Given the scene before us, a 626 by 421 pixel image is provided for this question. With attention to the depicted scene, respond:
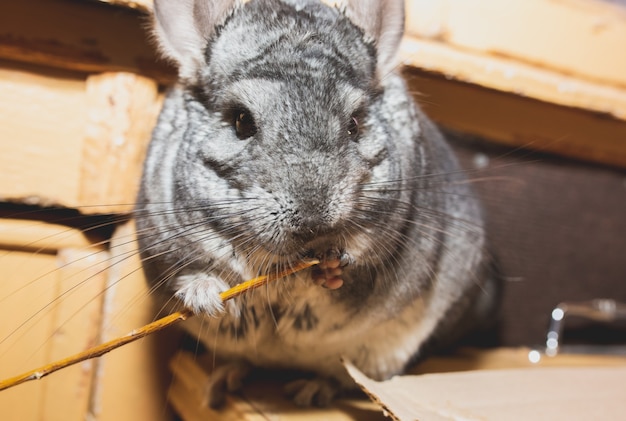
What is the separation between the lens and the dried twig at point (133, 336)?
2.80 ft

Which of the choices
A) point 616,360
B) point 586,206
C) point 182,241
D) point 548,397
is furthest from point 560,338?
point 182,241

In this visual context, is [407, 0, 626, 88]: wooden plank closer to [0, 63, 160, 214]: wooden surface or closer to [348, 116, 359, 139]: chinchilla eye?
[348, 116, 359, 139]: chinchilla eye

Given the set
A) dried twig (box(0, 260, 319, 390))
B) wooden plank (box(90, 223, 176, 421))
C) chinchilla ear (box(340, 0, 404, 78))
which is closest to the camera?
dried twig (box(0, 260, 319, 390))

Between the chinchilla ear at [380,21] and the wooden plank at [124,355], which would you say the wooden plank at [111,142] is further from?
the chinchilla ear at [380,21]

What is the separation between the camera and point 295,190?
888 millimetres

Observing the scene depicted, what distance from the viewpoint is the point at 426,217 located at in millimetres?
1235

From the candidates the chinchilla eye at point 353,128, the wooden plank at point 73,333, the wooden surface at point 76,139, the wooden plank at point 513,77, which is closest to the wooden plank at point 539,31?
the wooden plank at point 513,77

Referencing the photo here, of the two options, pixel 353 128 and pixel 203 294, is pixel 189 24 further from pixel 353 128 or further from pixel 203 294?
pixel 203 294

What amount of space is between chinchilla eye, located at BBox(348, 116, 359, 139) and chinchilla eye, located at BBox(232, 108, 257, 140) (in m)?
0.15

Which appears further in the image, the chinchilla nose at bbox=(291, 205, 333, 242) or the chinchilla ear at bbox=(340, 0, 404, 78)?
the chinchilla ear at bbox=(340, 0, 404, 78)

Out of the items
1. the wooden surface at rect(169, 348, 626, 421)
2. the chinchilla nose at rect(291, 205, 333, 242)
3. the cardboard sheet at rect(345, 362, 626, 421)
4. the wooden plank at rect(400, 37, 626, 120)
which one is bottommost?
A: the wooden surface at rect(169, 348, 626, 421)

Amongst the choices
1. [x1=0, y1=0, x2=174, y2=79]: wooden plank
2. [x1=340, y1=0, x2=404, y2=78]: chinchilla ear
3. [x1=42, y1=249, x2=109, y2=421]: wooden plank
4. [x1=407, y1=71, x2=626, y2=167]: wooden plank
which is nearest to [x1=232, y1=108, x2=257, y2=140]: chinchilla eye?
[x1=340, y1=0, x2=404, y2=78]: chinchilla ear

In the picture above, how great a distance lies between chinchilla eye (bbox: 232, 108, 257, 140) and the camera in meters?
0.99

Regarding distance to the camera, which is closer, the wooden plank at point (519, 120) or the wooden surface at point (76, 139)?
the wooden surface at point (76, 139)
